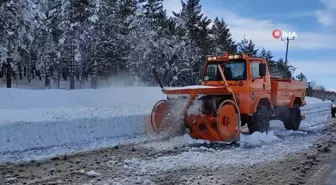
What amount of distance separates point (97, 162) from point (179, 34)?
39.6 metres

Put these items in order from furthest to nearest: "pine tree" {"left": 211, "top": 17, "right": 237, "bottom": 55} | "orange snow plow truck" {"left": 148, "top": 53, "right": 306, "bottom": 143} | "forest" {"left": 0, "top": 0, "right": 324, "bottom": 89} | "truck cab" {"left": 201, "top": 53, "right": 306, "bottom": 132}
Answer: "pine tree" {"left": 211, "top": 17, "right": 237, "bottom": 55} < "forest" {"left": 0, "top": 0, "right": 324, "bottom": 89} < "truck cab" {"left": 201, "top": 53, "right": 306, "bottom": 132} < "orange snow plow truck" {"left": 148, "top": 53, "right": 306, "bottom": 143}

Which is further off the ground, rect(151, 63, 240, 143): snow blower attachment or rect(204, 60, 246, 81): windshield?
rect(204, 60, 246, 81): windshield

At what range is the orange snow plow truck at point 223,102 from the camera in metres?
10.5

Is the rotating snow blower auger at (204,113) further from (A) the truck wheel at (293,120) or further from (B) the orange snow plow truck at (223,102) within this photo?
(A) the truck wheel at (293,120)

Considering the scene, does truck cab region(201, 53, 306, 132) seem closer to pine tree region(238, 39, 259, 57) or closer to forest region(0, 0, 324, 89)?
forest region(0, 0, 324, 89)

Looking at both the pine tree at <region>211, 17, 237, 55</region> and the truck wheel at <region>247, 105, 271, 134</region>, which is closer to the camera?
the truck wheel at <region>247, 105, 271, 134</region>

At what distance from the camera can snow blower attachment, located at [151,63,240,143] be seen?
1041 centimetres

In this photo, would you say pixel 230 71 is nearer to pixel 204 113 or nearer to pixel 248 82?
pixel 248 82

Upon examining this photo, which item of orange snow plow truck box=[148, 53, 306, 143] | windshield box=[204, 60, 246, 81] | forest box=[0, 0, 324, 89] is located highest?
forest box=[0, 0, 324, 89]

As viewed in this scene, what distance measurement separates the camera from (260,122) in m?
12.0

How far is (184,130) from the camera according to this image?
10977 mm

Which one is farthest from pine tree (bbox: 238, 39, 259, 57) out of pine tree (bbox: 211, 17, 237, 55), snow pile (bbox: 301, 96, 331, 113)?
snow pile (bbox: 301, 96, 331, 113)

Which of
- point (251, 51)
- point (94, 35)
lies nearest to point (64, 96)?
point (94, 35)

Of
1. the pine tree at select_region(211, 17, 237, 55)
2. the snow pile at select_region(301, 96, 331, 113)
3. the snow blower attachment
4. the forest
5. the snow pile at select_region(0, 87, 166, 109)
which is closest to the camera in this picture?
the snow blower attachment
